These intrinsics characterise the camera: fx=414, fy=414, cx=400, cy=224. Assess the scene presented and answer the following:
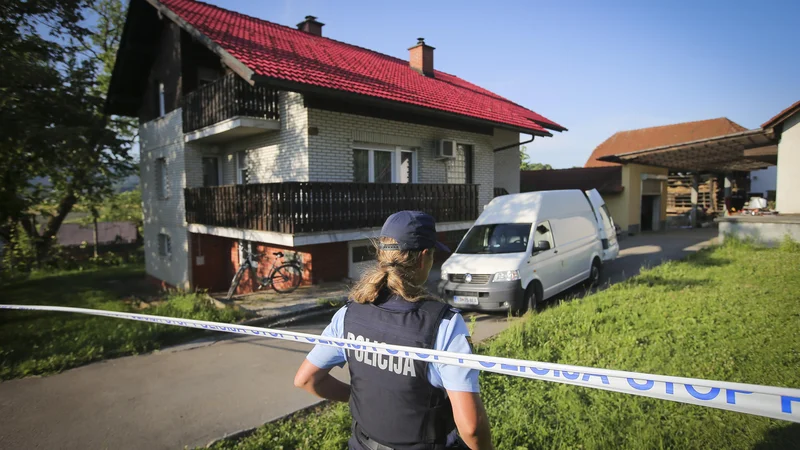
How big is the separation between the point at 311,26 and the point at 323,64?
534 centimetres

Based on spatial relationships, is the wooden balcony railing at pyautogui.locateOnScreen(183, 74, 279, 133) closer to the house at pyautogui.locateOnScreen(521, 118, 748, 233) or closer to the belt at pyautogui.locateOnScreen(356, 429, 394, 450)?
the belt at pyautogui.locateOnScreen(356, 429, 394, 450)

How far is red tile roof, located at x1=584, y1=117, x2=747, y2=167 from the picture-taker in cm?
2811

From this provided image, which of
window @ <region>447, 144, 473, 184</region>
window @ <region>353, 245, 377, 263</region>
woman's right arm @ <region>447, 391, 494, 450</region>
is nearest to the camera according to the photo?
woman's right arm @ <region>447, 391, 494, 450</region>

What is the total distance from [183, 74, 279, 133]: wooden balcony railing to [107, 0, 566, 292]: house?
0.13 ft

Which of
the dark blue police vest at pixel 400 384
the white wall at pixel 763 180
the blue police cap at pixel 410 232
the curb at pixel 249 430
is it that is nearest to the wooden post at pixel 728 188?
the white wall at pixel 763 180

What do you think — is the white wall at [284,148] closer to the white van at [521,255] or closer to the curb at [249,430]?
the white van at [521,255]

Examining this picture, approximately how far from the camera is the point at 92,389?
4680mm

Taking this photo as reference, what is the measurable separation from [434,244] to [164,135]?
14475 mm

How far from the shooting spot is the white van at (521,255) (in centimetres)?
700

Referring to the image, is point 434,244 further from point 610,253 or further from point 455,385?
point 610,253

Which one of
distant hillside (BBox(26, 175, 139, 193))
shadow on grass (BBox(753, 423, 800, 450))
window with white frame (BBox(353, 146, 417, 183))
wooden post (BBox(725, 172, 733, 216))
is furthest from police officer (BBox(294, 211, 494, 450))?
wooden post (BBox(725, 172, 733, 216))

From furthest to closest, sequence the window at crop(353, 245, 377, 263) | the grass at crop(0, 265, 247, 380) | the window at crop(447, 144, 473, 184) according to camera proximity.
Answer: the window at crop(447, 144, 473, 184)
the window at crop(353, 245, 377, 263)
the grass at crop(0, 265, 247, 380)

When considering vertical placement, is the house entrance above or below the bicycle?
above

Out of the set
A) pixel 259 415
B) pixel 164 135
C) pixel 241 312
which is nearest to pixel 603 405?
pixel 259 415
